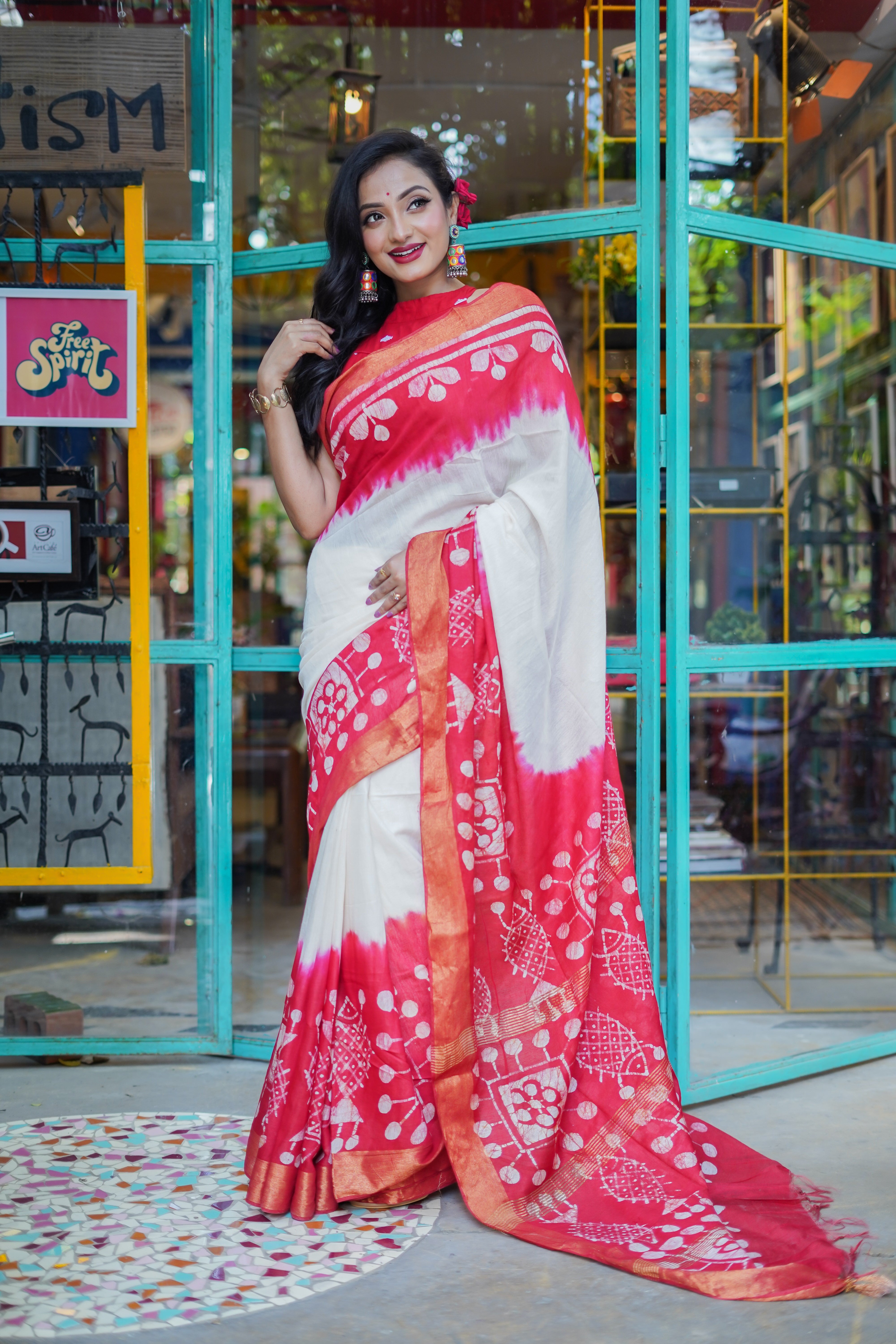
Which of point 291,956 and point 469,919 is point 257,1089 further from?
point 291,956

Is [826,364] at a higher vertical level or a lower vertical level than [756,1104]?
higher

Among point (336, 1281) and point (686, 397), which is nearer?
point (336, 1281)

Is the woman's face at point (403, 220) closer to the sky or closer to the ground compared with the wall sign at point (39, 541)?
closer to the sky

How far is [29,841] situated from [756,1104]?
1564 mm

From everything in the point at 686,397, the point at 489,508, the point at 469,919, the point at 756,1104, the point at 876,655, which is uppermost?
the point at 686,397

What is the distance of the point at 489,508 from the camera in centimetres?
201

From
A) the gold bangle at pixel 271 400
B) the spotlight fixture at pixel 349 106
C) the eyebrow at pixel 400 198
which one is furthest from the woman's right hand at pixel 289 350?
the spotlight fixture at pixel 349 106

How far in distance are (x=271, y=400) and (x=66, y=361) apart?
569mm

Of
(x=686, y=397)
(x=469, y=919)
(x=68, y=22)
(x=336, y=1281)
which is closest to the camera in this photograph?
(x=336, y=1281)

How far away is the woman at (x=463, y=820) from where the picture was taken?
6.24 ft

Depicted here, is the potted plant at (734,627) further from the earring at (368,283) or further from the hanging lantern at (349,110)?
the hanging lantern at (349,110)

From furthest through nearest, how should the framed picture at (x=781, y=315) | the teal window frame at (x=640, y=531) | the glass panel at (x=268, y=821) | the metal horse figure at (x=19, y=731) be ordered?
the glass panel at (x=268, y=821)
the framed picture at (x=781, y=315)
the metal horse figure at (x=19, y=731)
the teal window frame at (x=640, y=531)

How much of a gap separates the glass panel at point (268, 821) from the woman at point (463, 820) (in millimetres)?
1489

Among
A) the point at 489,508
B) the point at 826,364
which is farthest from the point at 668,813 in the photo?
the point at 826,364
